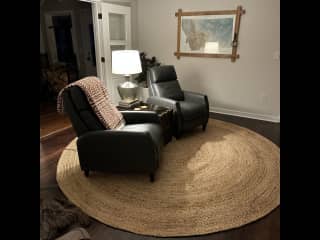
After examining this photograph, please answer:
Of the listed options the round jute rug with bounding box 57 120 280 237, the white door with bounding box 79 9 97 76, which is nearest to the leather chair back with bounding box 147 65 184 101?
the round jute rug with bounding box 57 120 280 237

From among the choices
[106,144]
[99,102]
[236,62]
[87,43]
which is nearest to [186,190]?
[106,144]

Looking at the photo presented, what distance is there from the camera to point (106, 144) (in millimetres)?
2152

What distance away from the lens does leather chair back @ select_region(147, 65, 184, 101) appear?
3648mm

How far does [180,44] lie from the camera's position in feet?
14.6

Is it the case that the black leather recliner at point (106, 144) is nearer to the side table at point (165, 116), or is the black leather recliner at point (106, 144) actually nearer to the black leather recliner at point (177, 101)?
the side table at point (165, 116)

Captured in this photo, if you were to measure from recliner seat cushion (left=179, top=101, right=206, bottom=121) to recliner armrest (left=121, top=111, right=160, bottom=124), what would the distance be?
59cm

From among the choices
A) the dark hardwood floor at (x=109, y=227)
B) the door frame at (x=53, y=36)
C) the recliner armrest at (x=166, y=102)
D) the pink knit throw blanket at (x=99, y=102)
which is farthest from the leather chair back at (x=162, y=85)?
the door frame at (x=53, y=36)

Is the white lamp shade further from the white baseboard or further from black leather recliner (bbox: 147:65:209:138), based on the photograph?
the white baseboard

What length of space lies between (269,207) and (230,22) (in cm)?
306

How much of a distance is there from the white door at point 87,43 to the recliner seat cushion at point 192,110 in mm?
3492
